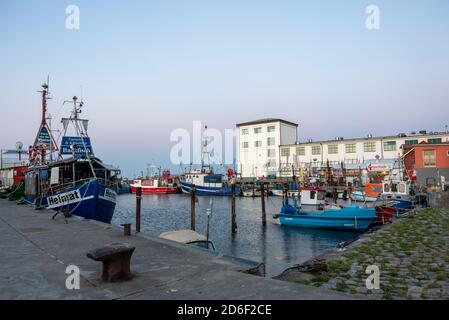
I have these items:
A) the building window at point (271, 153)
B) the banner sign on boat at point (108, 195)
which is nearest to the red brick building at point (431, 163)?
the banner sign on boat at point (108, 195)

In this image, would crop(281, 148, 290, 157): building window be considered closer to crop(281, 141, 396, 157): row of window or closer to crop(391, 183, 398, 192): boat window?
crop(281, 141, 396, 157): row of window

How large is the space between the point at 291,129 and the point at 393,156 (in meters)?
24.9

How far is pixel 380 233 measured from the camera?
597 inches

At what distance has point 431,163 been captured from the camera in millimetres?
39438

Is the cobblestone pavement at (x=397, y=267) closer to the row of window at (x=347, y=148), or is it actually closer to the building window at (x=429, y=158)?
the building window at (x=429, y=158)

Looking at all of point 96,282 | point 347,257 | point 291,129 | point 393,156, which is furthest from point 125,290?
point 291,129

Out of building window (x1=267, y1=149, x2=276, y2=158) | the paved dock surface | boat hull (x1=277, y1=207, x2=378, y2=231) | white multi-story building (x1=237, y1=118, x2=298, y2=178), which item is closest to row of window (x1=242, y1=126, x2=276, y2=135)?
white multi-story building (x1=237, y1=118, x2=298, y2=178)

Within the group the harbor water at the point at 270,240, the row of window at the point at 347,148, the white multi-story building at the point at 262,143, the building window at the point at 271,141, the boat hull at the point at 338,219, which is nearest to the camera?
the harbor water at the point at 270,240

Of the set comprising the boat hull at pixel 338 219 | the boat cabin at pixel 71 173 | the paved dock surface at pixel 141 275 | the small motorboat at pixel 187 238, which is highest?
the boat cabin at pixel 71 173

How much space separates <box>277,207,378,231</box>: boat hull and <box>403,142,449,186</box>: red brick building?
19.0 m

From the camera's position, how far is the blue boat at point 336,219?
23375 millimetres

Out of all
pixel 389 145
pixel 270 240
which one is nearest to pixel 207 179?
pixel 389 145

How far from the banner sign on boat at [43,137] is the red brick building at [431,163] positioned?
127 ft
